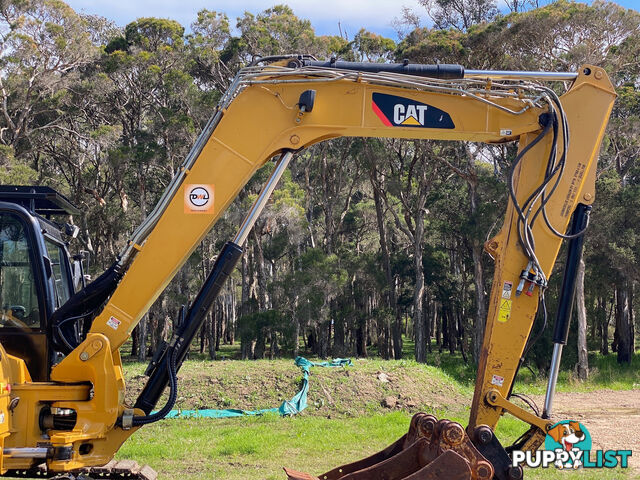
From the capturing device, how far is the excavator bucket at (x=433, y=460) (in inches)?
197

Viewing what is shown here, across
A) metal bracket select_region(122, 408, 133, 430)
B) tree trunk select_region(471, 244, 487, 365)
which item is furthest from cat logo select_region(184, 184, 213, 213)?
tree trunk select_region(471, 244, 487, 365)

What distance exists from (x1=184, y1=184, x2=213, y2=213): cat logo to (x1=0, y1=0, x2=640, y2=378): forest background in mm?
20214

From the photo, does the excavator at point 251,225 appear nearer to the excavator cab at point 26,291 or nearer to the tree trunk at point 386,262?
the excavator cab at point 26,291

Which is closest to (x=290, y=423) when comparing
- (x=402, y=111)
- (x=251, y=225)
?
(x=251, y=225)

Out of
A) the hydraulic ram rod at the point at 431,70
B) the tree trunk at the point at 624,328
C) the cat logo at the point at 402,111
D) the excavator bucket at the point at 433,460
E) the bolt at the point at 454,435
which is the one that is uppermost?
the hydraulic ram rod at the point at 431,70

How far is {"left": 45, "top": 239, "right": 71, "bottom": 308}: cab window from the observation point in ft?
22.6

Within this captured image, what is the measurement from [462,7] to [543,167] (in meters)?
27.3

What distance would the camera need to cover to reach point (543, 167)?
603 centimetres

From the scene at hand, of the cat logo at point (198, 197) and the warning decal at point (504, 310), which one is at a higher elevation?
the cat logo at point (198, 197)

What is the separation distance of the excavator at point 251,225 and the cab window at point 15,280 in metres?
0.01

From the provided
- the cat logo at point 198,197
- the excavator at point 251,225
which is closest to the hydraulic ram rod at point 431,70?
the excavator at point 251,225

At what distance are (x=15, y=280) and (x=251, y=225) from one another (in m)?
2.31

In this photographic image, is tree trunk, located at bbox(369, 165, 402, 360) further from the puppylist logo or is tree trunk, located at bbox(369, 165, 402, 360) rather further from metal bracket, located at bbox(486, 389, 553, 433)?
metal bracket, located at bbox(486, 389, 553, 433)

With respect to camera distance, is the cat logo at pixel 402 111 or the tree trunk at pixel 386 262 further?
the tree trunk at pixel 386 262
